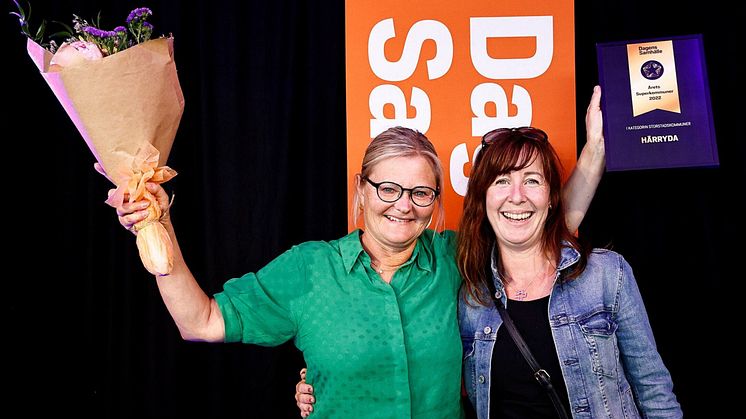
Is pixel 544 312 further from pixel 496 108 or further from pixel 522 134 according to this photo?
pixel 496 108

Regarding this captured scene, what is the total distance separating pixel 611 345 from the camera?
1.84 metres

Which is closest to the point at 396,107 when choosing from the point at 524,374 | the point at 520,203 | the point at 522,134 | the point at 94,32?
the point at 522,134

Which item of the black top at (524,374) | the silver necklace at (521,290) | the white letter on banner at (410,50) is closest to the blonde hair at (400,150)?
the silver necklace at (521,290)

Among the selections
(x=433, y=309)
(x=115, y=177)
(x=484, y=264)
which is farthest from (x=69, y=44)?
(x=484, y=264)

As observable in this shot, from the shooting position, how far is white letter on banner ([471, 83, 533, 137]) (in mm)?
2363

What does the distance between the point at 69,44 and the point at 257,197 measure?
4.31 feet

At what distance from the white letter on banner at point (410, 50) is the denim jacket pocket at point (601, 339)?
1.01 meters

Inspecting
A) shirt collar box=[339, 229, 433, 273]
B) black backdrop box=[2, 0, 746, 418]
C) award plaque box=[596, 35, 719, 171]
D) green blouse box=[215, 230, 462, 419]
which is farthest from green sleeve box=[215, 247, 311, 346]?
award plaque box=[596, 35, 719, 171]

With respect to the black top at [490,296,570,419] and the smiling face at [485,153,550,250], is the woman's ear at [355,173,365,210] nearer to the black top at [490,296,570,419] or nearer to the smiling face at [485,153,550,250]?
the smiling face at [485,153,550,250]

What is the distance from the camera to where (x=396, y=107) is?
238 centimetres

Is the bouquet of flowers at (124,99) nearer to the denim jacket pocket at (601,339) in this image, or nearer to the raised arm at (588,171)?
the denim jacket pocket at (601,339)

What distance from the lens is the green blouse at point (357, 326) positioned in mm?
1747

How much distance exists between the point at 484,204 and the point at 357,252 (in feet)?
1.36

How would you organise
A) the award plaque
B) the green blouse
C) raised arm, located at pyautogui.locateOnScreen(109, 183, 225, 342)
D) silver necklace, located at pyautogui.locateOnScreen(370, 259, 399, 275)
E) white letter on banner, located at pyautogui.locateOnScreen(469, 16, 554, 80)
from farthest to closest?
white letter on banner, located at pyautogui.locateOnScreen(469, 16, 554, 80) → the award plaque → silver necklace, located at pyautogui.locateOnScreen(370, 259, 399, 275) → the green blouse → raised arm, located at pyautogui.locateOnScreen(109, 183, 225, 342)
